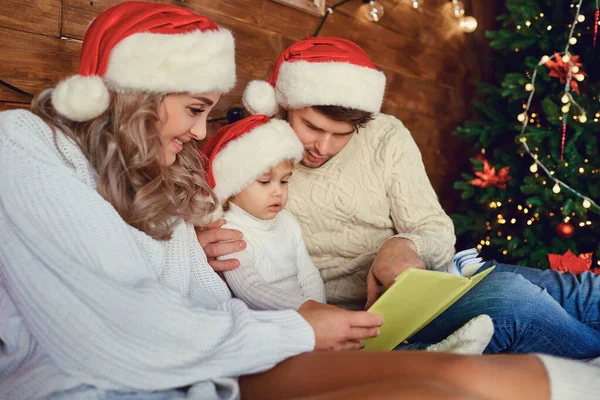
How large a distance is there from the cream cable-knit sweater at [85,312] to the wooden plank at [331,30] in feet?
2.49

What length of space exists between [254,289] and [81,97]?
0.64 metres

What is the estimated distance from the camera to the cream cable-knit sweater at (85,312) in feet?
3.34

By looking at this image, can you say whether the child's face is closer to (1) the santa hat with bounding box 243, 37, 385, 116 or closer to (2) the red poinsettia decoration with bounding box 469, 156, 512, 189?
(1) the santa hat with bounding box 243, 37, 385, 116

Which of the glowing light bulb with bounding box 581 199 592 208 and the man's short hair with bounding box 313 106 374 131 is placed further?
the glowing light bulb with bounding box 581 199 592 208

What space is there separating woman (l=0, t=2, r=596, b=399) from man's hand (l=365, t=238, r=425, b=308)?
332mm

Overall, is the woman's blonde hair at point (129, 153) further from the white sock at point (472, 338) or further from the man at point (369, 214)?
the white sock at point (472, 338)

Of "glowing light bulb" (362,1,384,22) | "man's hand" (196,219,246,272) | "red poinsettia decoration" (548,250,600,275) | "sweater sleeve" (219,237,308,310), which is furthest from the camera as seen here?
"glowing light bulb" (362,1,384,22)

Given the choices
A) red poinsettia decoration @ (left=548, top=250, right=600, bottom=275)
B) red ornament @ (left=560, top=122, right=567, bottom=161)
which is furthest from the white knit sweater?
red ornament @ (left=560, top=122, right=567, bottom=161)

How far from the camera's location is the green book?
1212 millimetres

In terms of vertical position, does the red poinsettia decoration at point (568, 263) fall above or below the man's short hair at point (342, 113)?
below

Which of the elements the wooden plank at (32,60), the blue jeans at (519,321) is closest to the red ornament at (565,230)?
the blue jeans at (519,321)

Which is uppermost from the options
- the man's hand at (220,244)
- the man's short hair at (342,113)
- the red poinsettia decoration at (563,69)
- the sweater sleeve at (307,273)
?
the red poinsettia decoration at (563,69)

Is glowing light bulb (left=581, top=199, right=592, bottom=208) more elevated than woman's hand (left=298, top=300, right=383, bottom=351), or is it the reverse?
woman's hand (left=298, top=300, right=383, bottom=351)

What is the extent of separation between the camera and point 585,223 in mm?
2779
